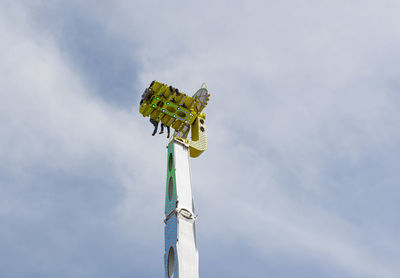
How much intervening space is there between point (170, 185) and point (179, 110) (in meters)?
6.44

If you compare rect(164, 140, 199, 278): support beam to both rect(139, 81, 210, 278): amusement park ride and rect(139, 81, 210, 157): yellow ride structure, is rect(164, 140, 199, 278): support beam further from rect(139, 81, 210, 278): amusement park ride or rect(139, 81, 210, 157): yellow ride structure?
rect(139, 81, 210, 157): yellow ride structure

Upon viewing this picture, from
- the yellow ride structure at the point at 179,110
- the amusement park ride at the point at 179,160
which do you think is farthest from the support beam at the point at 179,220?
the yellow ride structure at the point at 179,110

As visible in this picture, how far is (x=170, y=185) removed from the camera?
37125 mm

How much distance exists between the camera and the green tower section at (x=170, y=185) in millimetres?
35375

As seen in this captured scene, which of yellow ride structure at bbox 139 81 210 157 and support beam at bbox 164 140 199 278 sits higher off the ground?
yellow ride structure at bbox 139 81 210 157

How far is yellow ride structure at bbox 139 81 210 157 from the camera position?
130ft

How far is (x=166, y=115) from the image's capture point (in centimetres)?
4009

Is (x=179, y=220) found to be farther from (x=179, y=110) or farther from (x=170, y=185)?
(x=179, y=110)

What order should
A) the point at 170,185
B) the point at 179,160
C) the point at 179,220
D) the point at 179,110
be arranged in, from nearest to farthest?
the point at 179,220
the point at 170,185
the point at 179,160
the point at 179,110

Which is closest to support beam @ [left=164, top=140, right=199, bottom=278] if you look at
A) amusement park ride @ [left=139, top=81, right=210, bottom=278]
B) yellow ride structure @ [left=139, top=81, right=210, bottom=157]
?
amusement park ride @ [left=139, top=81, right=210, bottom=278]

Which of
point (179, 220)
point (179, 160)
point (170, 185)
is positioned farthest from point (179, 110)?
point (179, 220)

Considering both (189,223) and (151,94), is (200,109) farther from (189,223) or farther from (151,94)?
(189,223)

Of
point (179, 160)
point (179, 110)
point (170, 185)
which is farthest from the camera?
point (179, 110)

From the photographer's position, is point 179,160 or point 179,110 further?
point 179,110
